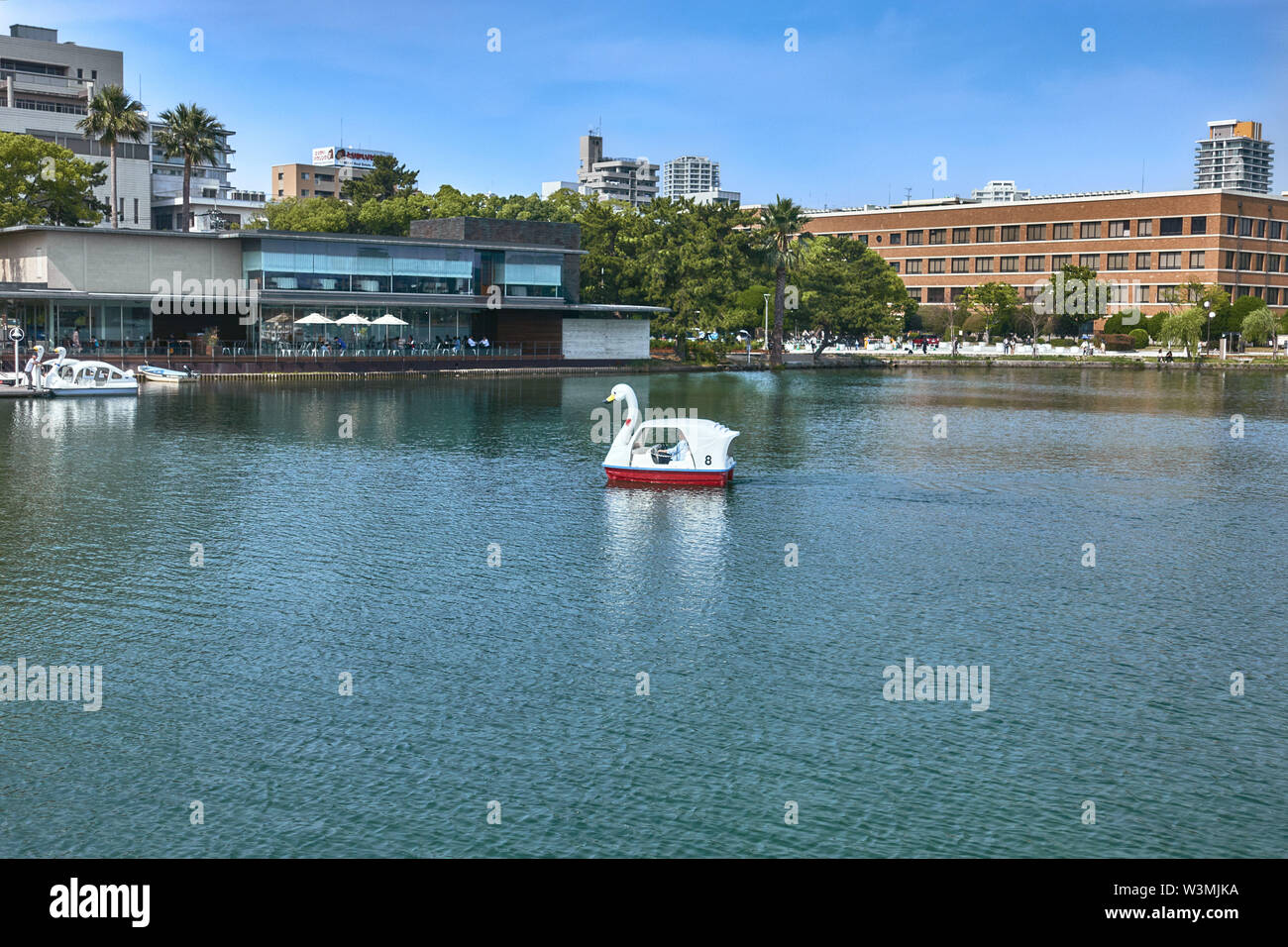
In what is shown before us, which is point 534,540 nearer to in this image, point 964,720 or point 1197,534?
point 964,720

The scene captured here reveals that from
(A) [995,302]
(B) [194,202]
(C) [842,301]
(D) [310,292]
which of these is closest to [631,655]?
(D) [310,292]

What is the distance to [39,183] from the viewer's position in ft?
329

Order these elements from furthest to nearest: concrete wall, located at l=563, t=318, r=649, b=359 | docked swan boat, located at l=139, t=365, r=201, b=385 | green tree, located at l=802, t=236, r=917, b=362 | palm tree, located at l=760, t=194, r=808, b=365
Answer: green tree, located at l=802, t=236, r=917, b=362, palm tree, located at l=760, t=194, r=808, b=365, concrete wall, located at l=563, t=318, r=649, b=359, docked swan boat, located at l=139, t=365, r=201, b=385

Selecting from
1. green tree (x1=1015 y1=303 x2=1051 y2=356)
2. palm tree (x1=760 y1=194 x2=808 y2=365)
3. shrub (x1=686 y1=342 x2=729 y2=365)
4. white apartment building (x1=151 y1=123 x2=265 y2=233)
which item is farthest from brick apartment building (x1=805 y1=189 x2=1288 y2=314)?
white apartment building (x1=151 y1=123 x2=265 y2=233)

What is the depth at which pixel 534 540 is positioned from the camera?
31.2m

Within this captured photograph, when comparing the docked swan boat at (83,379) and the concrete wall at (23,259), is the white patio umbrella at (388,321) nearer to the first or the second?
the concrete wall at (23,259)

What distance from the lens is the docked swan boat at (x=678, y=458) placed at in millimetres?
39375

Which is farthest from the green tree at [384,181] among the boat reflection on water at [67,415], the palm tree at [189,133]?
the boat reflection on water at [67,415]

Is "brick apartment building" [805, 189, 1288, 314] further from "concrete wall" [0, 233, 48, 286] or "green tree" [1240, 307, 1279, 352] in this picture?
"concrete wall" [0, 233, 48, 286]

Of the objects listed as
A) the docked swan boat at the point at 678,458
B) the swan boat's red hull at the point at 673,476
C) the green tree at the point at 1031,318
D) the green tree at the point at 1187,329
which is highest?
the green tree at the point at 1031,318

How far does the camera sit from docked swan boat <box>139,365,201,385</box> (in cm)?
7875

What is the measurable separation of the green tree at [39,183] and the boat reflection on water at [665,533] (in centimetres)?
7554

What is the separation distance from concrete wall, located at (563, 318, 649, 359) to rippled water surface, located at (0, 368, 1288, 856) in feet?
201

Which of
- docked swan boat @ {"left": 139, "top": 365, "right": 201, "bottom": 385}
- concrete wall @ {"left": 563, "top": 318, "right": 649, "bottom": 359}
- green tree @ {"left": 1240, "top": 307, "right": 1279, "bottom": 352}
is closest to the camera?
docked swan boat @ {"left": 139, "top": 365, "right": 201, "bottom": 385}
